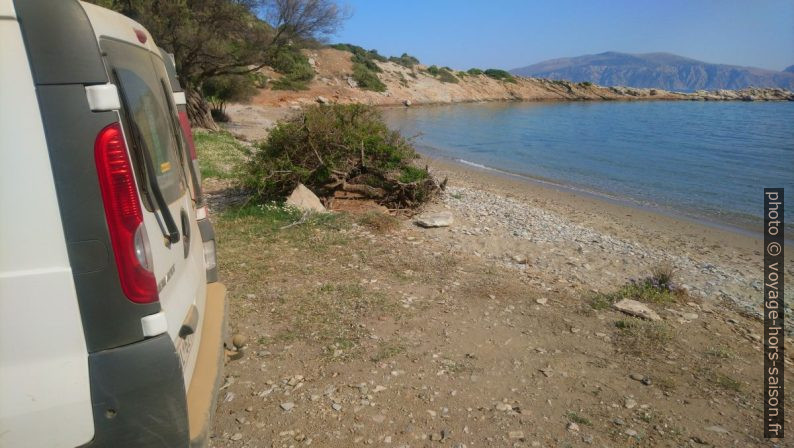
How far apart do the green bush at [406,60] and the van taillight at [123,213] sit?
74.9 meters

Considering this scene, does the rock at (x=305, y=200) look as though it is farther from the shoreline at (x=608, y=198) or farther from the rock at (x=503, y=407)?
the shoreline at (x=608, y=198)

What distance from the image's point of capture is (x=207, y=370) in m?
2.57

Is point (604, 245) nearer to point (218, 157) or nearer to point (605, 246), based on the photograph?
point (605, 246)

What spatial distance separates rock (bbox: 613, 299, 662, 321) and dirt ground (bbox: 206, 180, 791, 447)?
0.14m

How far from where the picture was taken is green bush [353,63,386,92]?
190ft

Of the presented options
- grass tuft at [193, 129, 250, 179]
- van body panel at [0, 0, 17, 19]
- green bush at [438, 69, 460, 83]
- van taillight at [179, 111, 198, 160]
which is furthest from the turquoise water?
green bush at [438, 69, 460, 83]

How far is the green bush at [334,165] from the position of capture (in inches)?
359

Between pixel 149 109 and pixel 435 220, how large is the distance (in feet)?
20.2

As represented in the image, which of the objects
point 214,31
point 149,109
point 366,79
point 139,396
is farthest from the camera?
point 366,79

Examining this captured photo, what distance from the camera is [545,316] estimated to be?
16.7 ft

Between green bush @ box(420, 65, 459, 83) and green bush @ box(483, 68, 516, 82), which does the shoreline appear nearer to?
green bush @ box(420, 65, 459, 83)

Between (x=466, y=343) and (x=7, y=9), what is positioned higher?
(x=7, y=9)

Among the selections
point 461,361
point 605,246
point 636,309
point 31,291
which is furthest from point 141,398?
point 605,246

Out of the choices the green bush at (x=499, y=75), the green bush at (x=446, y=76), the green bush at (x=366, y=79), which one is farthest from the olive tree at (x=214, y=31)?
the green bush at (x=499, y=75)
